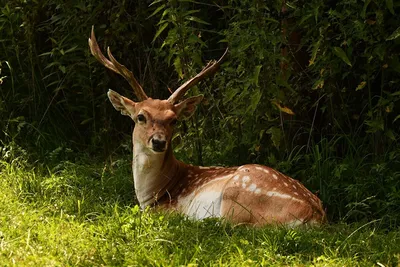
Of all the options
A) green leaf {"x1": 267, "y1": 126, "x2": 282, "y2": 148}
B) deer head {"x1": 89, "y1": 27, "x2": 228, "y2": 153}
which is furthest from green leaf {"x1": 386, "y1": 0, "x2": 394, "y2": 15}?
deer head {"x1": 89, "y1": 27, "x2": 228, "y2": 153}

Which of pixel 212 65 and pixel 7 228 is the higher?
pixel 212 65

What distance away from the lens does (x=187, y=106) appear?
296 inches

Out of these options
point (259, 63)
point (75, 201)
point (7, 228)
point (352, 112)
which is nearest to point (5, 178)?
point (75, 201)

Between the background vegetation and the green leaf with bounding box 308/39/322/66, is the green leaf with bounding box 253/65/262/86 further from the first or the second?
the green leaf with bounding box 308/39/322/66

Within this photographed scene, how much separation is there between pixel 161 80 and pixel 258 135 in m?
1.78

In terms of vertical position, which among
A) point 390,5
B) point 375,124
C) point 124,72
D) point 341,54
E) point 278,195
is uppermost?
point 390,5

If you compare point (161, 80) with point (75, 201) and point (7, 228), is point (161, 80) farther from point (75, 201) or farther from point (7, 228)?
point (7, 228)

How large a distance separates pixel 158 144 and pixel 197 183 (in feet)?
1.55

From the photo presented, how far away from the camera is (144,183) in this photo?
7.33 meters

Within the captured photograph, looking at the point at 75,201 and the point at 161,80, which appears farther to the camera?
the point at 161,80

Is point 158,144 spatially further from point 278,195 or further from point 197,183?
point 278,195

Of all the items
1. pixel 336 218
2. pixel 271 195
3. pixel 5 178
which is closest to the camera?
pixel 271 195

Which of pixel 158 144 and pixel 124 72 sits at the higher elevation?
pixel 124 72

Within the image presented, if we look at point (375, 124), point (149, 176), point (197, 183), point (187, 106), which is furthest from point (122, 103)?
point (375, 124)
